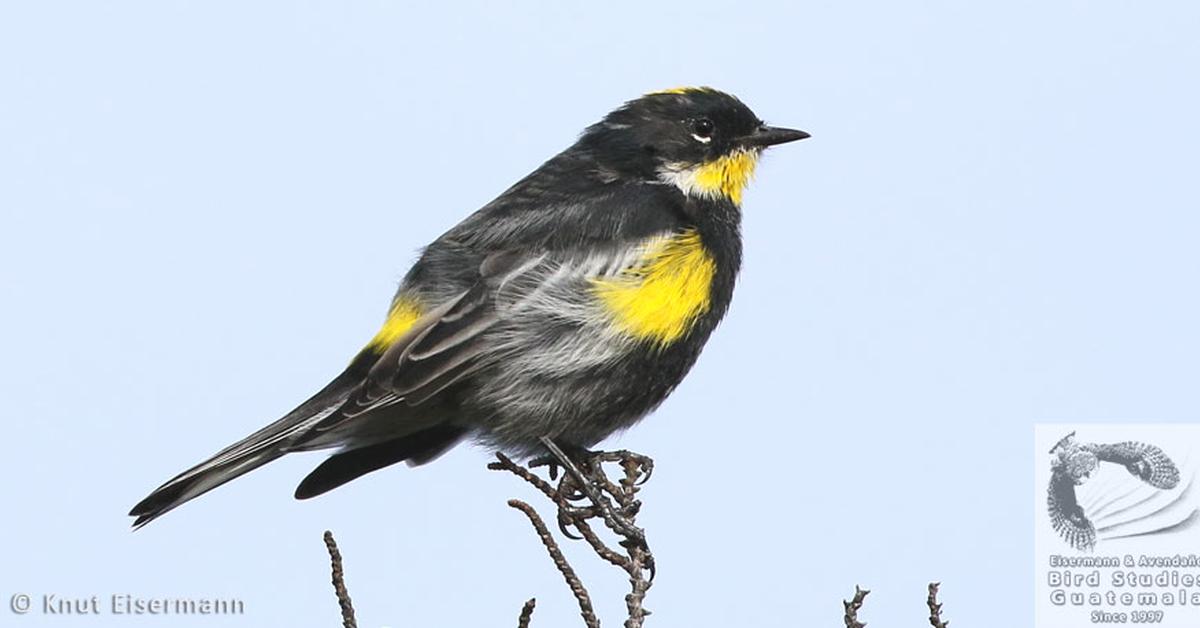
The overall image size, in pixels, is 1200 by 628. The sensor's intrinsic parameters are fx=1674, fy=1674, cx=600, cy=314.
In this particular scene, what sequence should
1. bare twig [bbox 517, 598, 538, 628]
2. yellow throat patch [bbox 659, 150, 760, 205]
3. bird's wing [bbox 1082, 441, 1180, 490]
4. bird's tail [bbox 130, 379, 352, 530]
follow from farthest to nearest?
yellow throat patch [bbox 659, 150, 760, 205] → bird's wing [bbox 1082, 441, 1180, 490] → bird's tail [bbox 130, 379, 352, 530] → bare twig [bbox 517, 598, 538, 628]

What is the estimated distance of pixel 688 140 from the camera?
32.3ft

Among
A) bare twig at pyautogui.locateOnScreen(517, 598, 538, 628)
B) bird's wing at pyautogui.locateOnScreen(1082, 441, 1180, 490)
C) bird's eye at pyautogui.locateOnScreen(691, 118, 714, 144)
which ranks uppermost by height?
bird's eye at pyautogui.locateOnScreen(691, 118, 714, 144)

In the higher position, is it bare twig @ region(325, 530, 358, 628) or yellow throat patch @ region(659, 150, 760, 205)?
yellow throat patch @ region(659, 150, 760, 205)

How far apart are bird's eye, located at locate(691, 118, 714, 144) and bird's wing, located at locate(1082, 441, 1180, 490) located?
9.26 ft

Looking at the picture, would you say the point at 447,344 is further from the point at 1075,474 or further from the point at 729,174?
the point at 1075,474

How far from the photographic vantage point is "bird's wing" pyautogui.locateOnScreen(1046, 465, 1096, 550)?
8633mm

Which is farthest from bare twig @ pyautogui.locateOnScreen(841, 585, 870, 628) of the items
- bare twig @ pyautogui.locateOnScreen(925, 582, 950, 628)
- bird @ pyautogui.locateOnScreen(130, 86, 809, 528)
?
bird @ pyautogui.locateOnScreen(130, 86, 809, 528)

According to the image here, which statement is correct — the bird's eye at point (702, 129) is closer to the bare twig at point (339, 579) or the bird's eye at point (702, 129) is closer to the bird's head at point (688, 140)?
the bird's head at point (688, 140)

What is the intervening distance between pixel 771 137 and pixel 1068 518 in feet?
9.42

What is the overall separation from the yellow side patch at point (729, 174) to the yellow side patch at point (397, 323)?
1.86 meters

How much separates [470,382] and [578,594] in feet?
9.77

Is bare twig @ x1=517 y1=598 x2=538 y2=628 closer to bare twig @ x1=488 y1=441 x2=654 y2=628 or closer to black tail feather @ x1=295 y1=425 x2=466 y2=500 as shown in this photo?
bare twig @ x1=488 y1=441 x2=654 y2=628

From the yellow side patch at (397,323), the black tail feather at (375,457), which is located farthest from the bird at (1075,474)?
Result: the yellow side patch at (397,323)

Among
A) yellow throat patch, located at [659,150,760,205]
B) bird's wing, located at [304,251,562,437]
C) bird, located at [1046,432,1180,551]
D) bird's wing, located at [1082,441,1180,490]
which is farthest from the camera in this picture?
yellow throat patch, located at [659,150,760,205]
